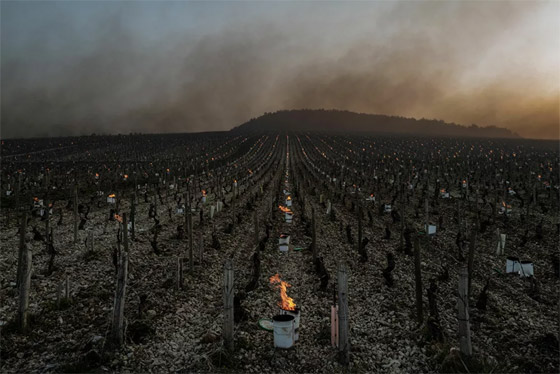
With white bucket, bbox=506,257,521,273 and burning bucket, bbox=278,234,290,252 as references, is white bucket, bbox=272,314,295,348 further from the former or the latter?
white bucket, bbox=506,257,521,273

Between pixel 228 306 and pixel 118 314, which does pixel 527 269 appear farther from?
pixel 118 314

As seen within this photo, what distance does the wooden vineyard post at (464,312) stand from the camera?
802 centimetres

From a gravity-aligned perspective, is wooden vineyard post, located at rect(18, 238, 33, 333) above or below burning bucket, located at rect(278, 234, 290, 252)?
above

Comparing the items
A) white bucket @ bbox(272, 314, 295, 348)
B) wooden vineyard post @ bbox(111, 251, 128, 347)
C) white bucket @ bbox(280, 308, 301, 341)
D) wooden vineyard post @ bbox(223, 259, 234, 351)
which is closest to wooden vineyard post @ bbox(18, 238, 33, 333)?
wooden vineyard post @ bbox(111, 251, 128, 347)

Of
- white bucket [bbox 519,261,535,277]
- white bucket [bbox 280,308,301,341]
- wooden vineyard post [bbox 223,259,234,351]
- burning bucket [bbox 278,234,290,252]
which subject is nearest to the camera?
wooden vineyard post [bbox 223,259,234,351]

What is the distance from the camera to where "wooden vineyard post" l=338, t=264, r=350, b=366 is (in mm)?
8039

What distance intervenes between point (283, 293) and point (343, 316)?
4014mm

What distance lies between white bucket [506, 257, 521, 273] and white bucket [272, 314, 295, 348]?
425 inches

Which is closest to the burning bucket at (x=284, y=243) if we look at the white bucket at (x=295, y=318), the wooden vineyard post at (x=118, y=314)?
the white bucket at (x=295, y=318)

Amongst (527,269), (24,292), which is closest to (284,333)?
(24,292)

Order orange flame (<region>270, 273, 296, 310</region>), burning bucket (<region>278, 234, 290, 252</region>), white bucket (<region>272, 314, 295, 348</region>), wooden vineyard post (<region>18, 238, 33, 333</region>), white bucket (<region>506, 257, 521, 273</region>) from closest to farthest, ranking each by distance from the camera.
→ 1. white bucket (<region>272, 314, 295, 348</region>)
2. wooden vineyard post (<region>18, 238, 33, 333</region>)
3. orange flame (<region>270, 273, 296, 310</region>)
4. white bucket (<region>506, 257, 521, 273</region>)
5. burning bucket (<region>278, 234, 290, 252</region>)

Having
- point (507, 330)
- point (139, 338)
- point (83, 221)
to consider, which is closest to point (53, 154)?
point (83, 221)

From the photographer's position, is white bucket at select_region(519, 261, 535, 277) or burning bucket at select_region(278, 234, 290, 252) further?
burning bucket at select_region(278, 234, 290, 252)

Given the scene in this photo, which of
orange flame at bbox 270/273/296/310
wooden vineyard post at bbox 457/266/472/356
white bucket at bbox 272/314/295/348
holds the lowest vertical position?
orange flame at bbox 270/273/296/310
